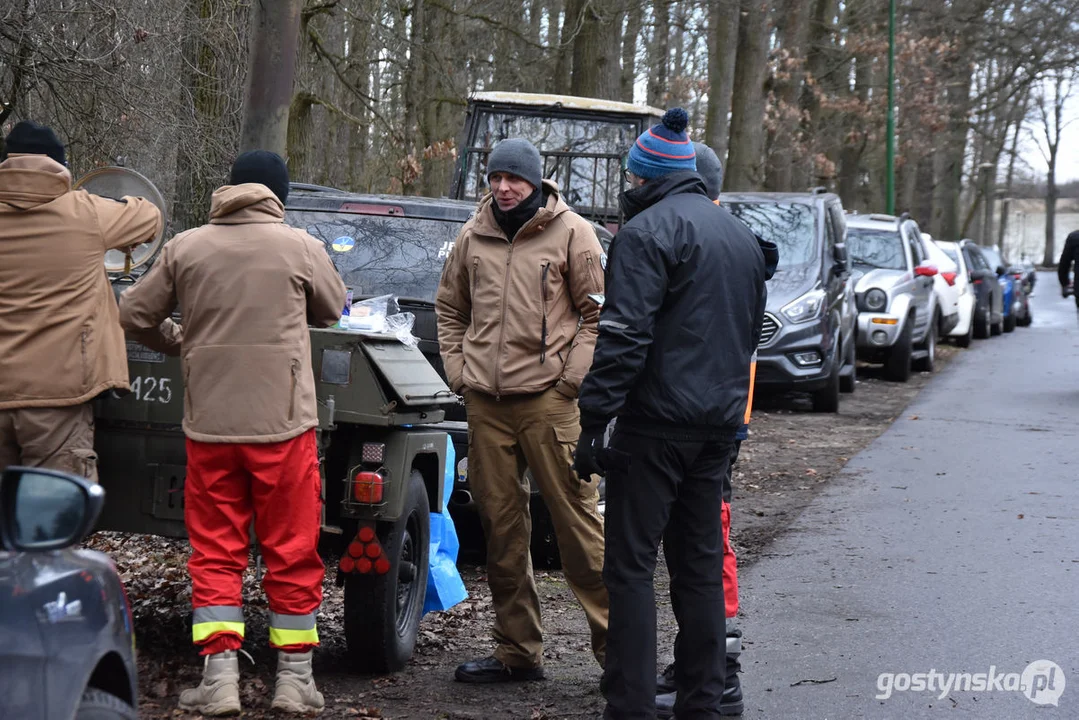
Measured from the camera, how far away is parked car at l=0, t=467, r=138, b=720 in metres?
2.54

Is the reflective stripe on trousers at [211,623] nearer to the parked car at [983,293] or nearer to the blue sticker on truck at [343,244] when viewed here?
the blue sticker on truck at [343,244]

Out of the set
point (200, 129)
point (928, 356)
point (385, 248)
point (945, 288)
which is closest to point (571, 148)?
point (200, 129)

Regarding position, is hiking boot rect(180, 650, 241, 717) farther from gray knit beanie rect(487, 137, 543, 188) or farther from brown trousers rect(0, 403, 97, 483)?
gray knit beanie rect(487, 137, 543, 188)

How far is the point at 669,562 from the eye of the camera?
15.5 ft

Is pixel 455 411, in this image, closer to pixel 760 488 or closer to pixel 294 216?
pixel 294 216

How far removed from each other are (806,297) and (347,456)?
9585mm

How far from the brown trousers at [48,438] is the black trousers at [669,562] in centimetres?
186

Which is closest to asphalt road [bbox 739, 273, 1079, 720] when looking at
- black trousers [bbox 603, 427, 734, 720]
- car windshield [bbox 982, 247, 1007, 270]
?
black trousers [bbox 603, 427, 734, 720]

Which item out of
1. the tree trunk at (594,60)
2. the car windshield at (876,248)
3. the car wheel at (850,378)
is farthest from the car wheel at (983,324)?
the car wheel at (850,378)

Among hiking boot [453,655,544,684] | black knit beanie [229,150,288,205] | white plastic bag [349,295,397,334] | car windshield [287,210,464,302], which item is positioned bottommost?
hiking boot [453,655,544,684]

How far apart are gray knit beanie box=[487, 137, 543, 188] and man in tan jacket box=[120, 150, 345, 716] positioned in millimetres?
856

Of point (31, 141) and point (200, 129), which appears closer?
point (31, 141)

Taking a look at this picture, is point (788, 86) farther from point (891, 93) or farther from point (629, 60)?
point (629, 60)

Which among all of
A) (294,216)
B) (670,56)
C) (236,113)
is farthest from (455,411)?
(670,56)
